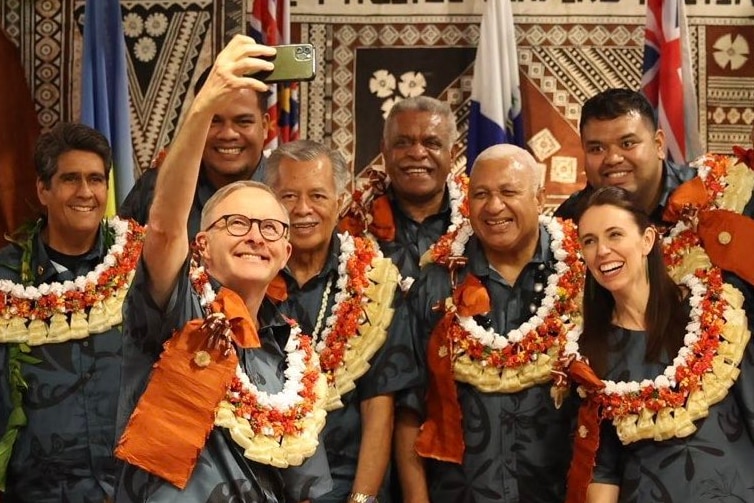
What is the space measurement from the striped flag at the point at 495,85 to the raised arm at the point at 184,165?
2777 mm

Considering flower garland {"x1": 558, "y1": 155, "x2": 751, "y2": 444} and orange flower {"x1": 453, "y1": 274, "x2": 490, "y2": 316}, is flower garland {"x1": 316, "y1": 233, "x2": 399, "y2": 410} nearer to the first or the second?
orange flower {"x1": 453, "y1": 274, "x2": 490, "y2": 316}

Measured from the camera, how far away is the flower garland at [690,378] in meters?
3.03

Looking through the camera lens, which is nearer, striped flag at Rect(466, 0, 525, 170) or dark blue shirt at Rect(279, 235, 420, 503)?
dark blue shirt at Rect(279, 235, 420, 503)

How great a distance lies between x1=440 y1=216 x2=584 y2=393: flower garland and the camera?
11.0ft

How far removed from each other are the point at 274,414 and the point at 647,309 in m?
1.09

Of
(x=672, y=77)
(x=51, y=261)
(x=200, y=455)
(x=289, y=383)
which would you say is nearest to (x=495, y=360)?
(x=289, y=383)

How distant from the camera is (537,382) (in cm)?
334

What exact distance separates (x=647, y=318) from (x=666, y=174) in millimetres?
725

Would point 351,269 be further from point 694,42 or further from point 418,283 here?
point 694,42

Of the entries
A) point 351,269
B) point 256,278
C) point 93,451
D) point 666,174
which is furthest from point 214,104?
point 666,174

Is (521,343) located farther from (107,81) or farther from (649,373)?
(107,81)

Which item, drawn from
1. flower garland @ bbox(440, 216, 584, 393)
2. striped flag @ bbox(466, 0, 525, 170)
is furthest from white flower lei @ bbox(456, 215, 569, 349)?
striped flag @ bbox(466, 0, 525, 170)

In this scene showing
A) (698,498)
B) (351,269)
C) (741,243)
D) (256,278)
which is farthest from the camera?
(351,269)

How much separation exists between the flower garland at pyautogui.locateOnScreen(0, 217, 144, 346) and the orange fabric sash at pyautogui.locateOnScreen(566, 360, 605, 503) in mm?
1440
